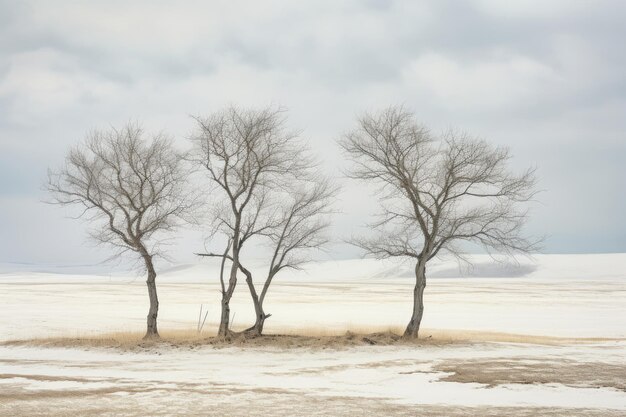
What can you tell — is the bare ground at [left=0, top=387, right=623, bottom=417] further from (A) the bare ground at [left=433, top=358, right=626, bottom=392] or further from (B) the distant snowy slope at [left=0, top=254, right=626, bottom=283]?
(B) the distant snowy slope at [left=0, top=254, right=626, bottom=283]

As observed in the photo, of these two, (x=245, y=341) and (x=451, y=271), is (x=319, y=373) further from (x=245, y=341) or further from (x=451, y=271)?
(x=451, y=271)

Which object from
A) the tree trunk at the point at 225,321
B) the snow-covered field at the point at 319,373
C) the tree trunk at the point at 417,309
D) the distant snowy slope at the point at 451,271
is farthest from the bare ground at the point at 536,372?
the distant snowy slope at the point at 451,271

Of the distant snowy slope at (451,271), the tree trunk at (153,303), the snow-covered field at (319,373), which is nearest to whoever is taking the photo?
the snow-covered field at (319,373)

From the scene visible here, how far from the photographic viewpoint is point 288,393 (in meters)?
18.4

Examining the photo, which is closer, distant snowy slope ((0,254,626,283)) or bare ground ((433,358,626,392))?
bare ground ((433,358,626,392))

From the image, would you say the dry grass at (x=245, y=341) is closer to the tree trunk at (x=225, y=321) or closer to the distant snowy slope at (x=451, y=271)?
the tree trunk at (x=225, y=321)

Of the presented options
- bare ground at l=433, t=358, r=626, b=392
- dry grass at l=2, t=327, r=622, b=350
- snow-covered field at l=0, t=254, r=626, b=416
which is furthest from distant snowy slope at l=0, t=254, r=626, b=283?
bare ground at l=433, t=358, r=626, b=392

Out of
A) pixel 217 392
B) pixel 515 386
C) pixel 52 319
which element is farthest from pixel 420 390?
pixel 52 319

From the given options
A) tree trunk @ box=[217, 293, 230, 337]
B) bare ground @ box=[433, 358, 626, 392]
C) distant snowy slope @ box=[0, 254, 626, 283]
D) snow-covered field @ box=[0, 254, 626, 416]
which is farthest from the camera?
distant snowy slope @ box=[0, 254, 626, 283]

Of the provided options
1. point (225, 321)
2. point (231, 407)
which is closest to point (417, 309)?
point (225, 321)

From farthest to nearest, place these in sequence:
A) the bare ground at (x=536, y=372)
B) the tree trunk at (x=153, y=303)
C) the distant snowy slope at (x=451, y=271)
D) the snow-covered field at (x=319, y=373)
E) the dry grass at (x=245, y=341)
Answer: the distant snowy slope at (x=451, y=271)
the tree trunk at (x=153, y=303)
the dry grass at (x=245, y=341)
the bare ground at (x=536, y=372)
the snow-covered field at (x=319, y=373)

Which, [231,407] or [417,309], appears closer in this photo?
[231,407]

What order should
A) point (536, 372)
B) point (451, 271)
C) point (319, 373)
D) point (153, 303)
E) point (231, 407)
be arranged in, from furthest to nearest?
point (451, 271)
point (153, 303)
point (319, 373)
point (536, 372)
point (231, 407)

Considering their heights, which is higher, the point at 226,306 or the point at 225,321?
the point at 226,306
